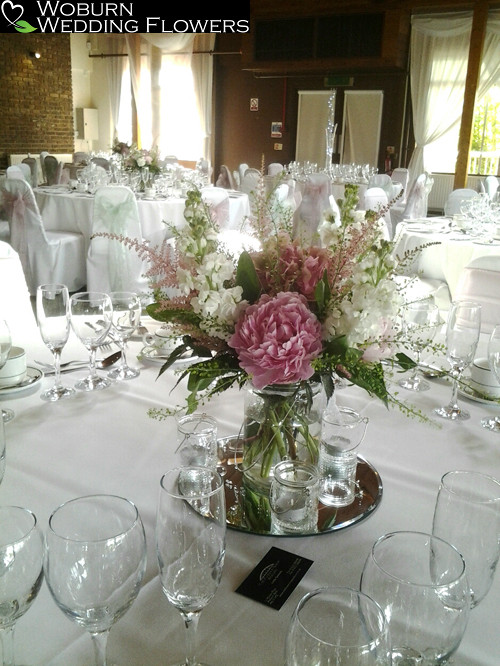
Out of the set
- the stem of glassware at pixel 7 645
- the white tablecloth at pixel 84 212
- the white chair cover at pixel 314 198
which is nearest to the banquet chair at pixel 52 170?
the white tablecloth at pixel 84 212

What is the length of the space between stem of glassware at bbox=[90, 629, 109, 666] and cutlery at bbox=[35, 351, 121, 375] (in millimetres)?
943

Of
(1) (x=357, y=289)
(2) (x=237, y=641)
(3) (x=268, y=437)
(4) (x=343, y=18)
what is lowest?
(2) (x=237, y=641)

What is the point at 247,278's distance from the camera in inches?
36.5

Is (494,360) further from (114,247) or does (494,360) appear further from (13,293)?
(114,247)

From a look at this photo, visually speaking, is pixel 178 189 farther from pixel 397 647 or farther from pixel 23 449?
pixel 397 647

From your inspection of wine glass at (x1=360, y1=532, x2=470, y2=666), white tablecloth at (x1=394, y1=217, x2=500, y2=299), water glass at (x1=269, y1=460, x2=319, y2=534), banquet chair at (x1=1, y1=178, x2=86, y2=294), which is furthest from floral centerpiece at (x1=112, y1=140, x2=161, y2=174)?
wine glass at (x1=360, y1=532, x2=470, y2=666)

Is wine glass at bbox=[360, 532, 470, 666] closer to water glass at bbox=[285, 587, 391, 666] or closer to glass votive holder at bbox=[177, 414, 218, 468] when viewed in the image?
water glass at bbox=[285, 587, 391, 666]

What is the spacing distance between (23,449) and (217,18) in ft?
33.8

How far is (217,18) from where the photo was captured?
32.7 feet

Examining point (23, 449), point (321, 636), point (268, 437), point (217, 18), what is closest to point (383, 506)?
point (268, 437)

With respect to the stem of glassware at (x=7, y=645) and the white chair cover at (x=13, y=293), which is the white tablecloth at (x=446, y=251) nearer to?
the white chair cover at (x=13, y=293)

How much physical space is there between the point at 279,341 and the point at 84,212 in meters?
4.55

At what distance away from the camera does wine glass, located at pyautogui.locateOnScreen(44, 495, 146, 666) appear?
1.96 ft

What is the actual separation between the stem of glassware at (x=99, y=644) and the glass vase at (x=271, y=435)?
0.33 m
